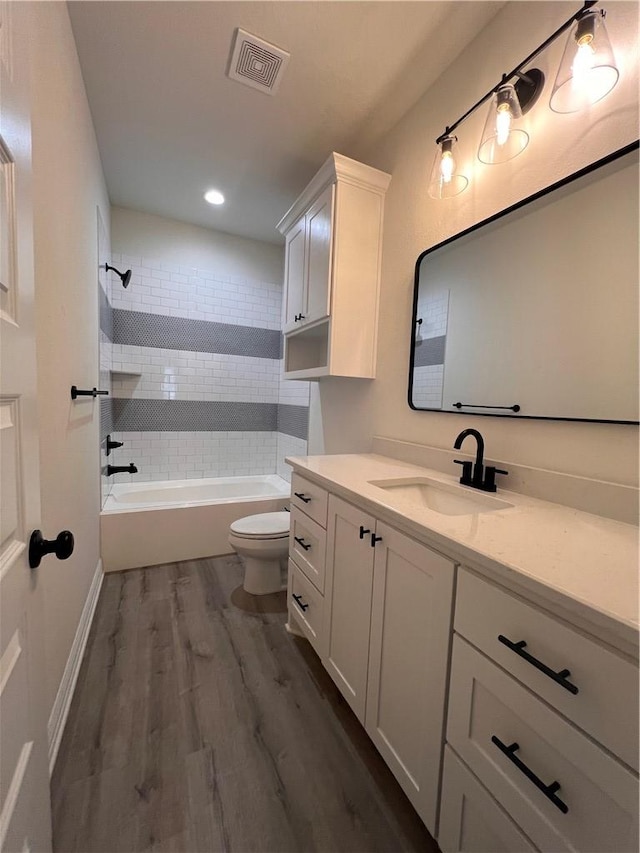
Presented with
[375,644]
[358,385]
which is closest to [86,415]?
[358,385]

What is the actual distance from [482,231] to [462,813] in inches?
69.7

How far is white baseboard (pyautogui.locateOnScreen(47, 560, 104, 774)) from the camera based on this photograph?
1159mm

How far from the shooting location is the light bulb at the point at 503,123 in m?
1.16

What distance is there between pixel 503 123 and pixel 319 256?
102 centimetres

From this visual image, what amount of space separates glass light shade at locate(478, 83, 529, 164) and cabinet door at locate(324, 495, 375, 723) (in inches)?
53.5

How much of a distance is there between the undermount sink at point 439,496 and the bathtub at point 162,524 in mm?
1656

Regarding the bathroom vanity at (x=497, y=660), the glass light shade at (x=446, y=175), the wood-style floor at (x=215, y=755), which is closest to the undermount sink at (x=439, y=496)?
the bathroom vanity at (x=497, y=660)

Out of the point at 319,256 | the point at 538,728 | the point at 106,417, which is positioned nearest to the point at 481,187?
the point at 319,256

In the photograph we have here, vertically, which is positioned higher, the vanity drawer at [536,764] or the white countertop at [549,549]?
the white countertop at [549,549]

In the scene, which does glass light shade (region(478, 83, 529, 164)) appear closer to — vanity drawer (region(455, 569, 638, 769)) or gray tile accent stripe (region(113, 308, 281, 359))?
vanity drawer (region(455, 569, 638, 769))

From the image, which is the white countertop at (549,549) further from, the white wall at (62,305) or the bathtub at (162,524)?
the bathtub at (162,524)

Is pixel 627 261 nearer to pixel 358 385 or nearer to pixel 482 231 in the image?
pixel 482 231

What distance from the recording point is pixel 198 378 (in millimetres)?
3303

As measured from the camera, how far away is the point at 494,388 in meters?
1.31
